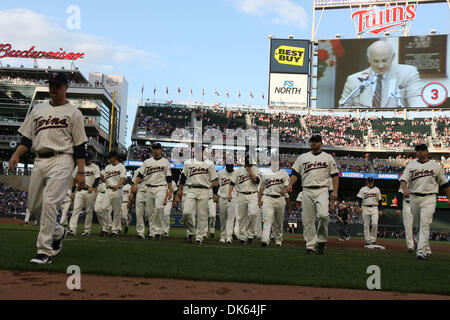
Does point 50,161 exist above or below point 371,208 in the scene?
above

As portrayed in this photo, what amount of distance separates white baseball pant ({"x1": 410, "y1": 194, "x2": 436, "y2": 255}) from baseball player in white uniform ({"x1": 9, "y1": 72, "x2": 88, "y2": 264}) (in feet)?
21.7

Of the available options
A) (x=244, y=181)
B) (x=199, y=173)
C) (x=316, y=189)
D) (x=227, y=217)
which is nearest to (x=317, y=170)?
(x=316, y=189)

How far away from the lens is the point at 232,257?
8.15 metres

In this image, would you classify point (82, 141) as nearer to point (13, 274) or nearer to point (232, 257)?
point (13, 274)

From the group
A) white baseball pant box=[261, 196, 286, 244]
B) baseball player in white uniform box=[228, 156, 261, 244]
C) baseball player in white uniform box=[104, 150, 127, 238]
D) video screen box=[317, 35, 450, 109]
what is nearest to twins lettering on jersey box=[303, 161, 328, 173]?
white baseball pant box=[261, 196, 286, 244]

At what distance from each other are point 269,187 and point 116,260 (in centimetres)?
588

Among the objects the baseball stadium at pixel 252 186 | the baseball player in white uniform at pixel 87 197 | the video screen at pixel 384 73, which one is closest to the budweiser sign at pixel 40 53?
the baseball stadium at pixel 252 186

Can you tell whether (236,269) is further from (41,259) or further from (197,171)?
(197,171)

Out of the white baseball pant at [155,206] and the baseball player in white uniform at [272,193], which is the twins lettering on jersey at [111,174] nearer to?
the white baseball pant at [155,206]

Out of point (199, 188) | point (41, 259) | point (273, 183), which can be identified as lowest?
point (41, 259)

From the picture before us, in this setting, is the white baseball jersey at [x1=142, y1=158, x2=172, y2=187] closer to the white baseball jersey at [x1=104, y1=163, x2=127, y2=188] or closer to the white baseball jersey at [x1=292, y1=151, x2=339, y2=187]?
the white baseball jersey at [x1=104, y1=163, x2=127, y2=188]

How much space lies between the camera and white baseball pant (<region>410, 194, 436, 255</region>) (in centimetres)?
970

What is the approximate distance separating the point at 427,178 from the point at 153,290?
23.6ft

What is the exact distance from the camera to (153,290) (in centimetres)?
454
